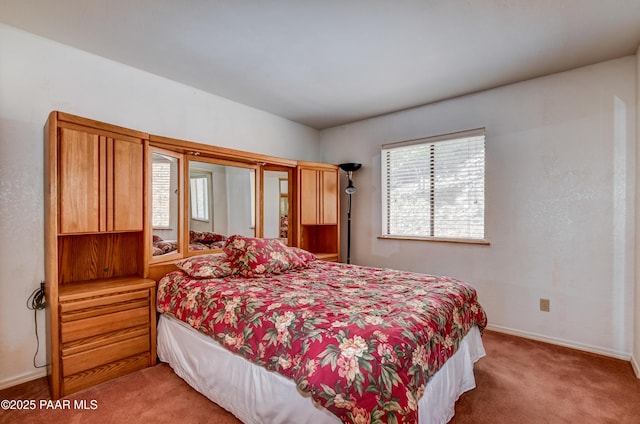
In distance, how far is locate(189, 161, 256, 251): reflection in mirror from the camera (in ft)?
10.0

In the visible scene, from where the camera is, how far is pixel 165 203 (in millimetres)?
2775

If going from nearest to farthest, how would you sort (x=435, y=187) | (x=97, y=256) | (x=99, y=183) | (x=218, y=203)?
1. (x=99, y=183)
2. (x=97, y=256)
3. (x=218, y=203)
4. (x=435, y=187)

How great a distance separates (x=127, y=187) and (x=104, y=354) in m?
1.22

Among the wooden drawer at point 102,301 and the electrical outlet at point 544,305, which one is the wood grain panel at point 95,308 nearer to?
the wooden drawer at point 102,301

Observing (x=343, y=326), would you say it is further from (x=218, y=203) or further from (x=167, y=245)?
(x=218, y=203)

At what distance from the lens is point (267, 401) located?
1553 millimetres

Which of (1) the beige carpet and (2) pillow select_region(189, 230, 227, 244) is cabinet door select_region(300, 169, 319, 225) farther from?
(1) the beige carpet

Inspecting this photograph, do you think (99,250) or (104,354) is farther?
(99,250)

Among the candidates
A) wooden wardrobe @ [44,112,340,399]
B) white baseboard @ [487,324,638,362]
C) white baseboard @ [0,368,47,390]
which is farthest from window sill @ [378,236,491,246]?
white baseboard @ [0,368,47,390]

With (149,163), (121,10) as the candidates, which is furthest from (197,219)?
(121,10)

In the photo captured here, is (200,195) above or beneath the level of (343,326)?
above

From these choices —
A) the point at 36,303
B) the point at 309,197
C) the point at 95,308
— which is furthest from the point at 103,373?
the point at 309,197

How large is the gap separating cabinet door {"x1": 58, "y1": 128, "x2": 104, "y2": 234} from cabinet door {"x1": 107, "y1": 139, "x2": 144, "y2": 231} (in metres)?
0.11

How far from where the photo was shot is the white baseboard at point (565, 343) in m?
2.53
